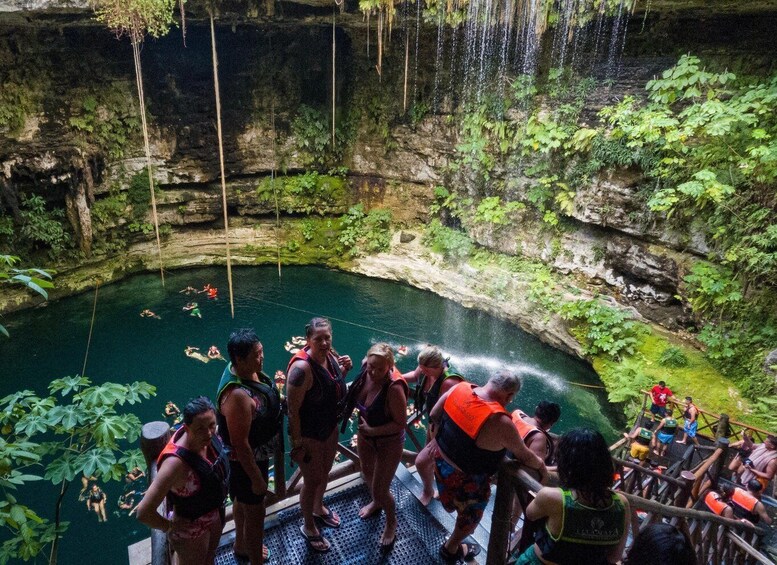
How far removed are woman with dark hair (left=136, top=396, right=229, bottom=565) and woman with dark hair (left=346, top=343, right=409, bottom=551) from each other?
920mm

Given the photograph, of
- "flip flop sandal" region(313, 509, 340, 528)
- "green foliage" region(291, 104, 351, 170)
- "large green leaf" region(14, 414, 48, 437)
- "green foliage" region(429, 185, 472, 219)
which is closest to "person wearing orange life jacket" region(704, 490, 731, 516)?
"flip flop sandal" region(313, 509, 340, 528)

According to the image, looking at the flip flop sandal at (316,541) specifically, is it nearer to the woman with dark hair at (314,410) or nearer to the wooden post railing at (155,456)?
the woman with dark hair at (314,410)

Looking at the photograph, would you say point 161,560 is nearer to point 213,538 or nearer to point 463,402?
point 213,538

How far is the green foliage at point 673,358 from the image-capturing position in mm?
8508

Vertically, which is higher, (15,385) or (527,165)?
(527,165)

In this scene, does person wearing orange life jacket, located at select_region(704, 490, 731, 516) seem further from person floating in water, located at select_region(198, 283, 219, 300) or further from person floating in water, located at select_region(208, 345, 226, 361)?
person floating in water, located at select_region(198, 283, 219, 300)

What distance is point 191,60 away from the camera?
12.7 metres

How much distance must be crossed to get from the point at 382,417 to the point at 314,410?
43 centimetres

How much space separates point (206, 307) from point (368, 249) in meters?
4.81

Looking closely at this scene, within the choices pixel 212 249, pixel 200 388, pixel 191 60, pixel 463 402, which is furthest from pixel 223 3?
pixel 463 402

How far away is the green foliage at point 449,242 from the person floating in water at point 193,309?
635cm

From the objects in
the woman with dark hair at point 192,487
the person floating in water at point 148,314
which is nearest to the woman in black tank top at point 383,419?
the woman with dark hair at point 192,487

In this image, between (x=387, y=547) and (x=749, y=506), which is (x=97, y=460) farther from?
(x=749, y=506)

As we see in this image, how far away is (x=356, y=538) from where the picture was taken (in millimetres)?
3199
